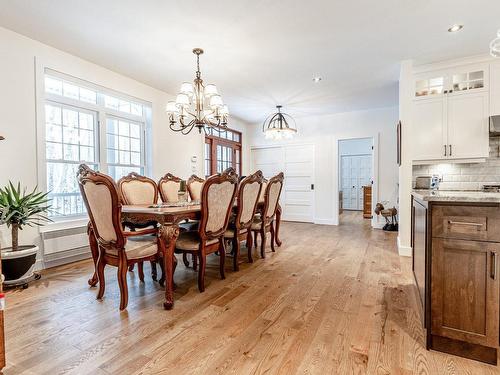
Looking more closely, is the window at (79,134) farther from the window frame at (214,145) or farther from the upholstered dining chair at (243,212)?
the upholstered dining chair at (243,212)

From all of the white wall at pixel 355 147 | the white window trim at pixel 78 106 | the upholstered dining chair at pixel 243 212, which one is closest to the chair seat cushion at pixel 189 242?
the upholstered dining chair at pixel 243 212

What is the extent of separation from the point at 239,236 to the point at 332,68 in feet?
9.09

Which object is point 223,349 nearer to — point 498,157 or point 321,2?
point 321,2

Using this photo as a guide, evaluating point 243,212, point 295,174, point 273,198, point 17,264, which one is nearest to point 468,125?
point 273,198

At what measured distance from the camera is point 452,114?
347 cm

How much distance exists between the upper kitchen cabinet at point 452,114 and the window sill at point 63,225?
15.5ft

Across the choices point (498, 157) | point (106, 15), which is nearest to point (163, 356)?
point (106, 15)

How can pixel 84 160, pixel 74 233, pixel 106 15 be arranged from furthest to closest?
pixel 84 160 → pixel 74 233 → pixel 106 15

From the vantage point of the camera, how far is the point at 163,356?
1502 millimetres

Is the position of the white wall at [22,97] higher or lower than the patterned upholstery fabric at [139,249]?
higher

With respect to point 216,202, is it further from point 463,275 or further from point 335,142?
point 335,142

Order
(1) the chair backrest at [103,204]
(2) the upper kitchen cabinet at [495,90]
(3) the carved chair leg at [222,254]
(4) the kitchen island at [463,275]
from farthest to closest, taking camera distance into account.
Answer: (2) the upper kitchen cabinet at [495,90] → (3) the carved chair leg at [222,254] → (1) the chair backrest at [103,204] → (4) the kitchen island at [463,275]

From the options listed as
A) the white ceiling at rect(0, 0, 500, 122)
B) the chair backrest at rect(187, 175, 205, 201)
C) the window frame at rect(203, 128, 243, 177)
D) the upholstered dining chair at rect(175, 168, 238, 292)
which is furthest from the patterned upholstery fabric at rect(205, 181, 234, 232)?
the window frame at rect(203, 128, 243, 177)

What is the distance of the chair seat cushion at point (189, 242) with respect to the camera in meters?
2.39
